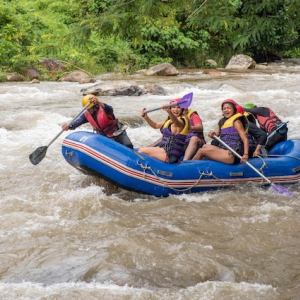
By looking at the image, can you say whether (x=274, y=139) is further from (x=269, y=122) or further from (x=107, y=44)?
(x=107, y=44)

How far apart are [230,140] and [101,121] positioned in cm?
149

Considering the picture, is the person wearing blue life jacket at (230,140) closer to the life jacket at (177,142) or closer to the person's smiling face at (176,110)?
the life jacket at (177,142)

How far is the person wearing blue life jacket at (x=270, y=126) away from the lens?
20.0 feet

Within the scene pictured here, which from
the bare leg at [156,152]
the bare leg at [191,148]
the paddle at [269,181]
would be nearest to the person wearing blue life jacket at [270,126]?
the paddle at [269,181]

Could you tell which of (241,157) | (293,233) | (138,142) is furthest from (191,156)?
(138,142)

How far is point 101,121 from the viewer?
5766 millimetres

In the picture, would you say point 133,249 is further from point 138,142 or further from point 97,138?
point 138,142

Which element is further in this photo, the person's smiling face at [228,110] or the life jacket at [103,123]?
the life jacket at [103,123]

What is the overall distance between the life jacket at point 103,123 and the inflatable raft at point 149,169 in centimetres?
36

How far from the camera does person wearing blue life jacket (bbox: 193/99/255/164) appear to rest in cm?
552

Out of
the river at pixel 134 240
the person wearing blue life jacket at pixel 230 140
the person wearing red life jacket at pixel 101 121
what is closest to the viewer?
the river at pixel 134 240

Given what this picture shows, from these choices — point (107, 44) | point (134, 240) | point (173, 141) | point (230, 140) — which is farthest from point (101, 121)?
point (107, 44)

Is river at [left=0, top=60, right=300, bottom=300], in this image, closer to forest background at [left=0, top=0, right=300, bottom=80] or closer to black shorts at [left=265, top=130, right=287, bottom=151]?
black shorts at [left=265, top=130, right=287, bottom=151]

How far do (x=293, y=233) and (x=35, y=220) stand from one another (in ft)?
7.60
